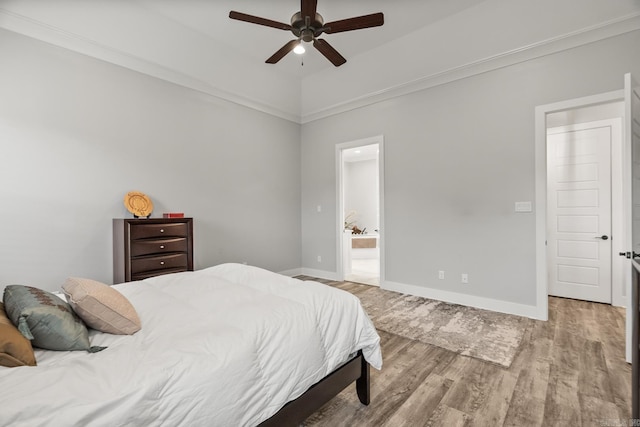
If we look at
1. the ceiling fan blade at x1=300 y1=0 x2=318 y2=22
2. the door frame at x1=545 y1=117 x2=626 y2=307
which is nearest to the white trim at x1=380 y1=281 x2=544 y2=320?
the door frame at x1=545 y1=117 x2=626 y2=307

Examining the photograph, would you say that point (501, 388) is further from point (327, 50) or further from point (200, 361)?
point (327, 50)

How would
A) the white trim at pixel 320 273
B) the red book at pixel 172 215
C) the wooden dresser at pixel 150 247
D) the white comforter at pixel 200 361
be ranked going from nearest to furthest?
the white comforter at pixel 200 361 → the wooden dresser at pixel 150 247 → the red book at pixel 172 215 → the white trim at pixel 320 273

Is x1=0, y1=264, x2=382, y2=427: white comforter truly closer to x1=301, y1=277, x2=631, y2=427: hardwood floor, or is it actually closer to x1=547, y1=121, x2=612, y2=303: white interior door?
x1=301, y1=277, x2=631, y2=427: hardwood floor

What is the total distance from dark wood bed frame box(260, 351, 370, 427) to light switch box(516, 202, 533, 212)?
2701mm

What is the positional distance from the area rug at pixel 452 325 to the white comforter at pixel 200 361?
4.13ft

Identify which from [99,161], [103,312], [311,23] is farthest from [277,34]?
[103,312]

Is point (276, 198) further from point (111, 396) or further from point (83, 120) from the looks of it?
point (111, 396)

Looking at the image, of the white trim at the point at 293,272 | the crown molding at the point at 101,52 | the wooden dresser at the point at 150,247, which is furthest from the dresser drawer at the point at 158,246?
the white trim at the point at 293,272

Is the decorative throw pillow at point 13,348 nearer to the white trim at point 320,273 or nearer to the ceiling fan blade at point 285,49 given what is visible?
the ceiling fan blade at point 285,49

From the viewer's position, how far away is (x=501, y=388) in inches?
80.0

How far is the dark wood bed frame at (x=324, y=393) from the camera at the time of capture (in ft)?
4.44

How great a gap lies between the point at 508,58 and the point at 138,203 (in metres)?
4.60

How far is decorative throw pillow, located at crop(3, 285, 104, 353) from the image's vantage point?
3.68 ft

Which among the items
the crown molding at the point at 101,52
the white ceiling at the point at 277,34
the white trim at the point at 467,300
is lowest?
the white trim at the point at 467,300
